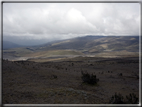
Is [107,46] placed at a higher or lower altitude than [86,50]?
higher

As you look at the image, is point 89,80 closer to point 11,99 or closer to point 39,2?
point 11,99

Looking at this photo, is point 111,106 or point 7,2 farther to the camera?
point 111,106

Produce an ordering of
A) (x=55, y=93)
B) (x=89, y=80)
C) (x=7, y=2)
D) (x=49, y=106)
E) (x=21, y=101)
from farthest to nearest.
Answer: (x=89, y=80)
(x=55, y=93)
(x=21, y=101)
(x=49, y=106)
(x=7, y=2)

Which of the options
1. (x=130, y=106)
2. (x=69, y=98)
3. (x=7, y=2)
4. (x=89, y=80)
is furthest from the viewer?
(x=89, y=80)

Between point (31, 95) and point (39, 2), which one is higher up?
point (39, 2)

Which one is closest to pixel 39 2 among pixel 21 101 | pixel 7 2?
pixel 7 2

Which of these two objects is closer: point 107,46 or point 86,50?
point 86,50

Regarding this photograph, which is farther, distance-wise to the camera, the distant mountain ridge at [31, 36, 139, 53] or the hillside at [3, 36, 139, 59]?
the distant mountain ridge at [31, 36, 139, 53]

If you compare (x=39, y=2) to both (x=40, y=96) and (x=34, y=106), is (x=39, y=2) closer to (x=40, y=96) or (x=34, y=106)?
(x=34, y=106)

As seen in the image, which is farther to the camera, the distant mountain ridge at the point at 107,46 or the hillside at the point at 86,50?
the distant mountain ridge at the point at 107,46
